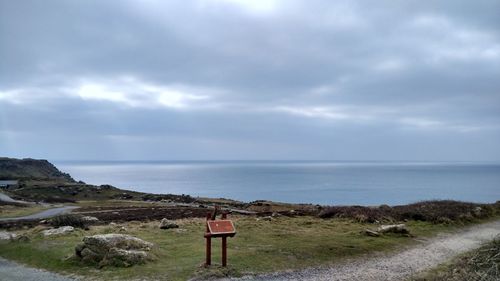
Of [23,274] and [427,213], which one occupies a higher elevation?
[427,213]

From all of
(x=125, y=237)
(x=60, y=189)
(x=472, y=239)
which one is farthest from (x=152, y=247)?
(x=60, y=189)

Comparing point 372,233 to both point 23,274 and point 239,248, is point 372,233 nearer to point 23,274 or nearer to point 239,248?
point 239,248

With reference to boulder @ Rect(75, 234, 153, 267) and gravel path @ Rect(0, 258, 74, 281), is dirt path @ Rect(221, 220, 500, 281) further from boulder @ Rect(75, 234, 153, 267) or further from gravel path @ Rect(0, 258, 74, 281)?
gravel path @ Rect(0, 258, 74, 281)

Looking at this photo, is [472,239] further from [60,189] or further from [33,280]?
[60,189]

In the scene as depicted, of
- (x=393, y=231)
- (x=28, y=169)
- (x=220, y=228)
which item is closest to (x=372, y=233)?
(x=393, y=231)

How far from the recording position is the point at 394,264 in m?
17.8

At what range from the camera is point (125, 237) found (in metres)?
19.3

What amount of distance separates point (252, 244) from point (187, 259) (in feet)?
14.7

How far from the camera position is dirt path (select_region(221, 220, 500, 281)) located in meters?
15.8

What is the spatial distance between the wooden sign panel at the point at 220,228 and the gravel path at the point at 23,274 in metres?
5.55

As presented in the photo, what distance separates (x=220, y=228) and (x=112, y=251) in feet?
16.0

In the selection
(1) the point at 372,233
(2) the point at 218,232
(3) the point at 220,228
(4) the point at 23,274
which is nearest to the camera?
(2) the point at 218,232

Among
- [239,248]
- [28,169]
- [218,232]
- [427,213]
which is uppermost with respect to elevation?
[28,169]

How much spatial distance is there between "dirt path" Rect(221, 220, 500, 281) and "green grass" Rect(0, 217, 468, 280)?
37.0 inches
